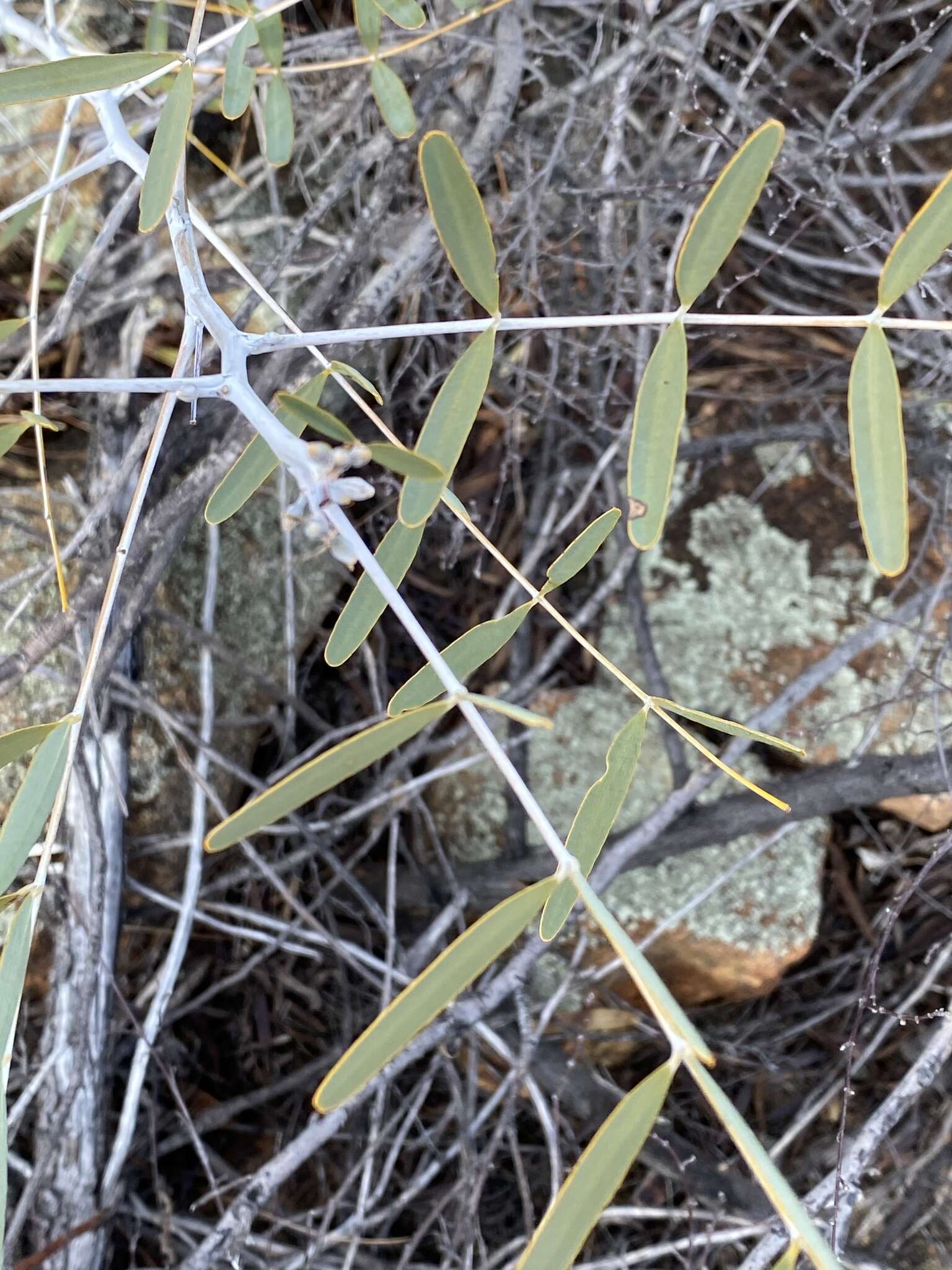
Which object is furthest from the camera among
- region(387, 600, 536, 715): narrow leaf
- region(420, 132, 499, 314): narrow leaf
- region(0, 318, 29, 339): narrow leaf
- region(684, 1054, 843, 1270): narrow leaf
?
region(0, 318, 29, 339): narrow leaf

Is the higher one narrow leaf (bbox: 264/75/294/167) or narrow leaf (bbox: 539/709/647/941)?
narrow leaf (bbox: 264/75/294/167)

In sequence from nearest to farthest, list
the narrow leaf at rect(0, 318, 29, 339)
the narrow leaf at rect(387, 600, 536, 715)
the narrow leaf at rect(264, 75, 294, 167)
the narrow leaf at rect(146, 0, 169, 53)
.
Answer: the narrow leaf at rect(387, 600, 536, 715)
the narrow leaf at rect(0, 318, 29, 339)
the narrow leaf at rect(264, 75, 294, 167)
the narrow leaf at rect(146, 0, 169, 53)

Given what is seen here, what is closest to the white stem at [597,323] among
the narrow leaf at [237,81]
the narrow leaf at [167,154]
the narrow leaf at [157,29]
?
the narrow leaf at [167,154]

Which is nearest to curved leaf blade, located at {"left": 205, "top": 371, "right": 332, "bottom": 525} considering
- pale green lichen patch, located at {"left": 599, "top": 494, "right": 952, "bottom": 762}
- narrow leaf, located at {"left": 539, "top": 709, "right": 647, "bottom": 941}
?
narrow leaf, located at {"left": 539, "top": 709, "right": 647, "bottom": 941}

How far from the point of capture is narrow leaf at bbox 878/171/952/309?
0.48 metres

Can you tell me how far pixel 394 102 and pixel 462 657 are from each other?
0.54 metres

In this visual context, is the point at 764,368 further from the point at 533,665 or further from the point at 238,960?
the point at 238,960

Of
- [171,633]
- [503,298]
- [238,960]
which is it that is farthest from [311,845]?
[503,298]

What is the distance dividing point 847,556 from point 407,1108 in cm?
101

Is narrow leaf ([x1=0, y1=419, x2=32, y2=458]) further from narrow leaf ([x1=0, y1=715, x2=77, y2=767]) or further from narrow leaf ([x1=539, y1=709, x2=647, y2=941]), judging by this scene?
narrow leaf ([x1=539, y1=709, x2=647, y2=941])

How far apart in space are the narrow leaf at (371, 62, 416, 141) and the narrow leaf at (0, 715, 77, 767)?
589 millimetres

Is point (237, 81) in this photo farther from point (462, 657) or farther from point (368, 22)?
point (462, 657)

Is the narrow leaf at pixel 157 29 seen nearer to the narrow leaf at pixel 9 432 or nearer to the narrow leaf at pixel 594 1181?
the narrow leaf at pixel 9 432

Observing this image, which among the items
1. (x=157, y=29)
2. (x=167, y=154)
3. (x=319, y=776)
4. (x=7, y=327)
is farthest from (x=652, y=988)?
(x=157, y=29)
